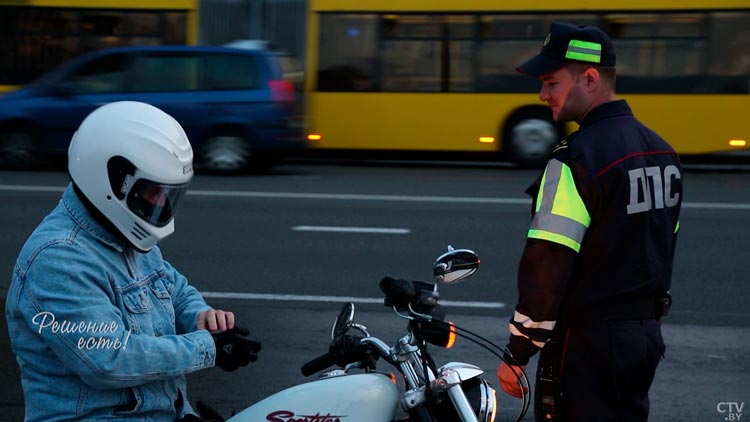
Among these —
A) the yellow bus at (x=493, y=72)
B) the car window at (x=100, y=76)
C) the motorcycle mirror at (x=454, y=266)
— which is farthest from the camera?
the yellow bus at (x=493, y=72)

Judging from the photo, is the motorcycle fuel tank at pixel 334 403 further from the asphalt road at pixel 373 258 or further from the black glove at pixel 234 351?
the asphalt road at pixel 373 258

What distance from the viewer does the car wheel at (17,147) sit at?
51.9 ft

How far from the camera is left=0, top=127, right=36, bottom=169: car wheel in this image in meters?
15.8

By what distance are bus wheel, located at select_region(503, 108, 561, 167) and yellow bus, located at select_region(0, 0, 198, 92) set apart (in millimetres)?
5457

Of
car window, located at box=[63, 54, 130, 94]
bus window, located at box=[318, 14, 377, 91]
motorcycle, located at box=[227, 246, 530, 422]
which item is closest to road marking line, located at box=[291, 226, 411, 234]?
car window, located at box=[63, 54, 130, 94]

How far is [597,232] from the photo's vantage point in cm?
308

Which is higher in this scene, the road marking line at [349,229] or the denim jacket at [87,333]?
the denim jacket at [87,333]

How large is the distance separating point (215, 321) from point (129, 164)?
1.66 ft

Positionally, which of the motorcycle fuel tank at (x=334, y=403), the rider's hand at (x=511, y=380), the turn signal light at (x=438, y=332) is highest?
the turn signal light at (x=438, y=332)

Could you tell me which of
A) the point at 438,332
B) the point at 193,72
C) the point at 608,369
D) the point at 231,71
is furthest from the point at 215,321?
the point at 193,72

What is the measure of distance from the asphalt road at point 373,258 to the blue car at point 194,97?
49 centimetres

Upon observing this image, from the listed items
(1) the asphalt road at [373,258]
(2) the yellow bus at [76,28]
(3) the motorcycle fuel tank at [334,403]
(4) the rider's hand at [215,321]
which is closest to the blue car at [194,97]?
(1) the asphalt road at [373,258]

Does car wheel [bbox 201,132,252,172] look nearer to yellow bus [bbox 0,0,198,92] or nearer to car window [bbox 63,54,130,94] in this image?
car window [bbox 63,54,130,94]

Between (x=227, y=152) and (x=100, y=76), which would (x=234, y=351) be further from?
(x=100, y=76)
